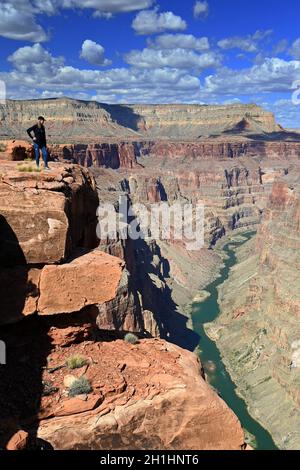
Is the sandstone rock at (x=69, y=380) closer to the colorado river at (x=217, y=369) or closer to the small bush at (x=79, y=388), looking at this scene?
the small bush at (x=79, y=388)

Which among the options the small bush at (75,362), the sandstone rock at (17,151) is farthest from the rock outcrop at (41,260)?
the sandstone rock at (17,151)

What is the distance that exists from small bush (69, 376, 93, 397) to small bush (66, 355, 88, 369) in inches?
38.1

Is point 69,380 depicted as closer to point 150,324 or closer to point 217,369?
point 150,324

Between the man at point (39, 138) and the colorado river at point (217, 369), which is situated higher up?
the man at point (39, 138)

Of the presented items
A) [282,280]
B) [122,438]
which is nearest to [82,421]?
[122,438]

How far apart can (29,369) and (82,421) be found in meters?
2.95

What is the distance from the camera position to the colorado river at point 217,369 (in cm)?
6028

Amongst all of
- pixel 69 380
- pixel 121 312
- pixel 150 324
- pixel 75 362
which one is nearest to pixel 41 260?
pixel 75 362

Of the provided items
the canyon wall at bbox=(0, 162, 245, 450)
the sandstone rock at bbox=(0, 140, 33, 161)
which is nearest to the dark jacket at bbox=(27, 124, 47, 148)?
the canyon wall at bbox=(0, 162, 245, 450)

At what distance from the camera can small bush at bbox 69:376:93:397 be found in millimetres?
16250

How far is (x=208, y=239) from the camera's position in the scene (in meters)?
172

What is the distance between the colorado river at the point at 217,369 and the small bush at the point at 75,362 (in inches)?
1841

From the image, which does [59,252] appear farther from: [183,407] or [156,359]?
[183,407]

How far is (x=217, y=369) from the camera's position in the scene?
7862 cm
